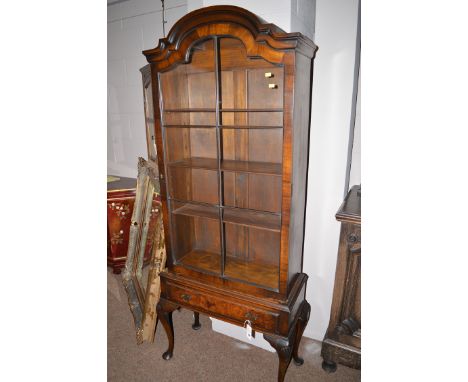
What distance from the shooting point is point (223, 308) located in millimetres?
1632

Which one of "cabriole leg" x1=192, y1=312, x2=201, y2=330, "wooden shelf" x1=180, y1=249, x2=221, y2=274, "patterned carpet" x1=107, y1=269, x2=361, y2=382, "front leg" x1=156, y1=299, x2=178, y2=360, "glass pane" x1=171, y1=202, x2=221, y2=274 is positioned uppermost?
"glass pane" x1=171, y1=202, x2=221, y2=274

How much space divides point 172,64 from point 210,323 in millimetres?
1972

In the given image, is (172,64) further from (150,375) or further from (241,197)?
(150,375)

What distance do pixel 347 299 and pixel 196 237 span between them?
106 cm

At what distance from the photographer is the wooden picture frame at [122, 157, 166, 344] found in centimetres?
210

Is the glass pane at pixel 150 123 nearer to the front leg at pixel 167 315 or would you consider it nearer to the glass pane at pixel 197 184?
the glass pane at pixel 197 184

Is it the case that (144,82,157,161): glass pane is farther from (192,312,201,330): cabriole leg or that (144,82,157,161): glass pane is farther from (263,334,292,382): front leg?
(263,334,292,382): front leg

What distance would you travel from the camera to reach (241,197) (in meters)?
1.86

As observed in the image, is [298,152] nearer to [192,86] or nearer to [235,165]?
[235,165]

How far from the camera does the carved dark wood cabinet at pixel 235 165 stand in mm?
1283

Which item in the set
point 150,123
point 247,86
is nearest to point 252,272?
point 247,86

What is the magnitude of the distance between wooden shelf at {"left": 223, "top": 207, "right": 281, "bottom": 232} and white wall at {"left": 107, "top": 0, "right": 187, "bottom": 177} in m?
1.91

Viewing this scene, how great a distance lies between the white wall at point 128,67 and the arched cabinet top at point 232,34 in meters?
1.56

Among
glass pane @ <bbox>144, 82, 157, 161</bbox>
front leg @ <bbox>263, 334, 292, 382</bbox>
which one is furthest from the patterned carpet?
glass pane @ <bbox>144, 82, 157, 161</bbox>
